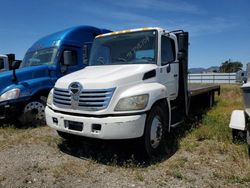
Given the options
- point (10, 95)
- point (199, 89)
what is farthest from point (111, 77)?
point (199, 89)

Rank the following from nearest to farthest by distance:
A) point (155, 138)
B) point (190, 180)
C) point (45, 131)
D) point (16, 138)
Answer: point (190, 180), point (155, 138), point (16, 138), point (45, 131)

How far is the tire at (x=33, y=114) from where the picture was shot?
26.3 ft

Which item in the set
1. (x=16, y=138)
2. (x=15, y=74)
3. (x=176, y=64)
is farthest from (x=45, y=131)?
(x=176, y=64)

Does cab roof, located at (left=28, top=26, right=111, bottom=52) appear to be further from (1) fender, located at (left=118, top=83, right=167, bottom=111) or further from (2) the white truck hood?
(1) fender, located at (left=118, top=83, right=167, bottom=111)

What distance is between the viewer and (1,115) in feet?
25.6

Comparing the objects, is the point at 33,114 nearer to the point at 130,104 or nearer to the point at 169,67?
the point at 169,67

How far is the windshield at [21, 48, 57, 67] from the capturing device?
8.88 meters

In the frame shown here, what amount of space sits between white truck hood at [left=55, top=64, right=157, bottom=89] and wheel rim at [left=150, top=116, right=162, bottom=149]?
0.78 meters

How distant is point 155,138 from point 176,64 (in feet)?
7.13

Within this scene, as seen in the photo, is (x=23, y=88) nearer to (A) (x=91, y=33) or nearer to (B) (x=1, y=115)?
(B) (x=1, y=115)

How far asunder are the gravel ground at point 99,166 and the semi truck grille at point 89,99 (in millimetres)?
961

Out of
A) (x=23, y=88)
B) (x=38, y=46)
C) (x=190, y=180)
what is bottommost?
(x=190, y=180)

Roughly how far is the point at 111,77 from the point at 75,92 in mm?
657

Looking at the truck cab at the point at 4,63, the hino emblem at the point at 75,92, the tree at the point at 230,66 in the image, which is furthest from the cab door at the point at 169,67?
the tree at the point at 230,66
